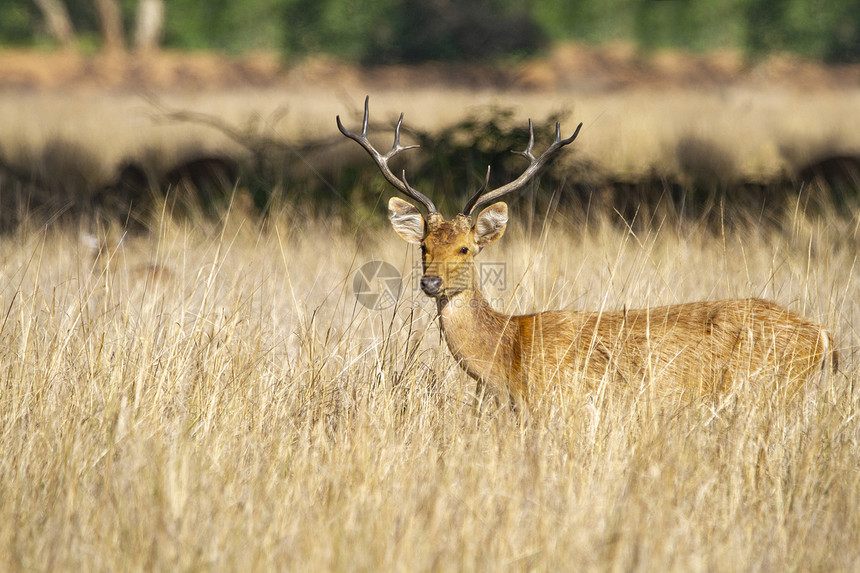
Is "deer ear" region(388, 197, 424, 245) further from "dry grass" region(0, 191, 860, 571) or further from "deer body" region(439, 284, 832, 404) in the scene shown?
"dry grass" region(0, 191, 860, 571)

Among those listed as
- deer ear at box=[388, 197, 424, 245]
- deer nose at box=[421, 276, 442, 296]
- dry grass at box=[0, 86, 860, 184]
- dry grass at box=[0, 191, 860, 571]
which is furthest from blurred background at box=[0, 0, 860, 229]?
deer nose at box=[421, 276, 442, 296]

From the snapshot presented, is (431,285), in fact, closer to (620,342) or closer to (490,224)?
(490,224)

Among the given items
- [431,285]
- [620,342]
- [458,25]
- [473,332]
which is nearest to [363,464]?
[431,285]

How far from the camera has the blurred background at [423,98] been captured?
9.46 m

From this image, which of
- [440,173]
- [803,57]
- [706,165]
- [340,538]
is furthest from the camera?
[803,57]

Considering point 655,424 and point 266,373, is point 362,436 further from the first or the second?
point 655,424

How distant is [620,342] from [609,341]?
0.32 ft

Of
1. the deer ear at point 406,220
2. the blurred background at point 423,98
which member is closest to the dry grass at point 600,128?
the blurred background at point 423,98

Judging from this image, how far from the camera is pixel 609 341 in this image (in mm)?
4543

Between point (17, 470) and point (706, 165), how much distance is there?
9.99 meters

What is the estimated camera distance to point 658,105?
60.8 feet

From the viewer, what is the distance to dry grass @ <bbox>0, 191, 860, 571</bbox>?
2.97 m

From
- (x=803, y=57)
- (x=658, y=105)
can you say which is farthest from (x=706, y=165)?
(x=803, y=57)

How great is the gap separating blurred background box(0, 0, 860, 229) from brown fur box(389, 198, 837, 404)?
1686 millimetres
